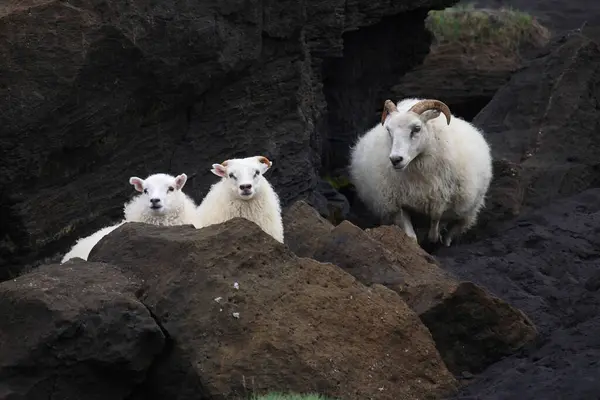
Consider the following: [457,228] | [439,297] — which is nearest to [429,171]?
[457,228]

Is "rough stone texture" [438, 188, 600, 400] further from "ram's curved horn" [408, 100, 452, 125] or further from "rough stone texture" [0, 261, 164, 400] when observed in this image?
"rough stone texture" [0, 261, 164, 400]

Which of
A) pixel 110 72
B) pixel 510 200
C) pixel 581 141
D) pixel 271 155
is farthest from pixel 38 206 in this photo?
pixel 581 141

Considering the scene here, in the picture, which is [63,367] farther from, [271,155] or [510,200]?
[510,200]

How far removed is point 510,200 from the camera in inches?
663

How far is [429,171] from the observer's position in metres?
A: 15.6

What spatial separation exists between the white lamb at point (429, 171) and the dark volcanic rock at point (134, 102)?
1.11 meters

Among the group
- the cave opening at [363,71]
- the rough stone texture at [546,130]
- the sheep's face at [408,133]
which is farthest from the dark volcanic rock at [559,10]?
the sheep's face at [408,133]

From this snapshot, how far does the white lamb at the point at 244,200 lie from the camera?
12.7 m

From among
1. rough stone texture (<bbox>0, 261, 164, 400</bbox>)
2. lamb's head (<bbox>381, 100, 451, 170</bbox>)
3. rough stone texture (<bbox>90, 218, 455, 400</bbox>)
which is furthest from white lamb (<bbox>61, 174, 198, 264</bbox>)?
lamb's head (<bbox>381, 100, 451, 170</bbox>)

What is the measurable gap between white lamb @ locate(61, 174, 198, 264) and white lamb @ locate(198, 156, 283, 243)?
10.1 inches

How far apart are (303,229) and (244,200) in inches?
29.6

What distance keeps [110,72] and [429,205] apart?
165 inches

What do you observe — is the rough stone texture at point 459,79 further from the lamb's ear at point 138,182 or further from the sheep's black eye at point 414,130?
the lamb's ear at point 138,182

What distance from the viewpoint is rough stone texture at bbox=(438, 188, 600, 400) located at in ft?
33.4
